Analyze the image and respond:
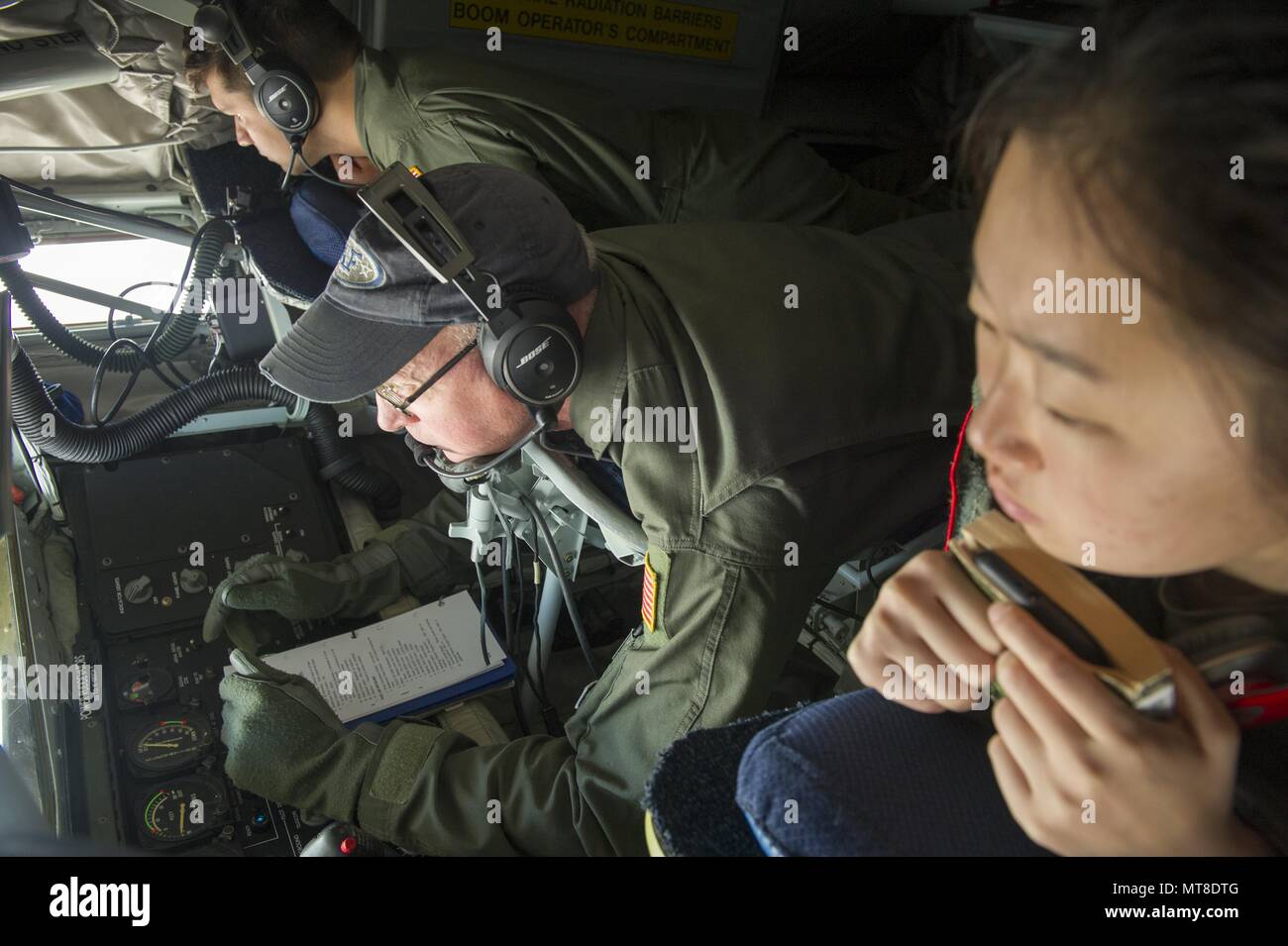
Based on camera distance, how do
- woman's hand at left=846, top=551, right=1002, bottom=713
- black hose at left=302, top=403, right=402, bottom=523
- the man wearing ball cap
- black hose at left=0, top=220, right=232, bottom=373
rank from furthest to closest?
black hose at left=302, top=403, right=402, bottom=523, black hose at left=0, top=220, right=232, bottom=373, the man wearing ball cap, woman's hand at left=846, top=551, right=1002, bottom=713

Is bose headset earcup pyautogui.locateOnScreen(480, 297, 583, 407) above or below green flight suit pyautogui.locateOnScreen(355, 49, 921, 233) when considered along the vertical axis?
below

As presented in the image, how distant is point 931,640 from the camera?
646 mm

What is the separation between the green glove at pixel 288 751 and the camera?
4.46 ft

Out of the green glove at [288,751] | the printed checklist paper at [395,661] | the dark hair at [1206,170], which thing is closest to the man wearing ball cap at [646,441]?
the green glove at [288,751]

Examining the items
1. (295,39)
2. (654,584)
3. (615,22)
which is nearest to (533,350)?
(654,584)

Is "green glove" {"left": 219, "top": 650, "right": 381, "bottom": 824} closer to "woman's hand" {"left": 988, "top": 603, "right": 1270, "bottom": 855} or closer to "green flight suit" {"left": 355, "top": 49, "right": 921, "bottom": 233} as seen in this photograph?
"woman's hand" {"left": 988, "top": 603, "right": 1270, "bottom": 855}

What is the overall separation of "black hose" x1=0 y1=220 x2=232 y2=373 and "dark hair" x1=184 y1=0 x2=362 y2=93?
0.30 metres

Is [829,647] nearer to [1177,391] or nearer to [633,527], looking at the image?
[633,527]

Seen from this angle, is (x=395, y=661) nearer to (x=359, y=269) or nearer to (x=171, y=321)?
(x=359, y=269)

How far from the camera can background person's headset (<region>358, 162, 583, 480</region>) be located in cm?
117

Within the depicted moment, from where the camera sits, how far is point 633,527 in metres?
1.48

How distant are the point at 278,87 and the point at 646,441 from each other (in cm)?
117

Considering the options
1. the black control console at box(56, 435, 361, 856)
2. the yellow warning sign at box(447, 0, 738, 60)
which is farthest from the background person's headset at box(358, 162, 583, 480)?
the yellow warning sign at box(447, 0, 738, 60)
